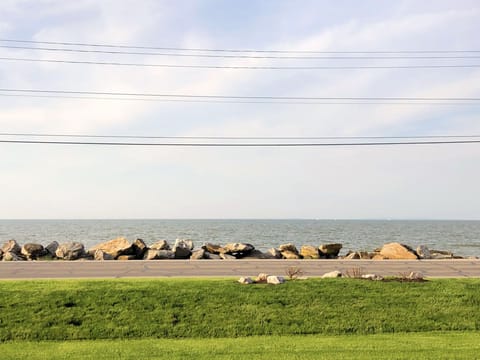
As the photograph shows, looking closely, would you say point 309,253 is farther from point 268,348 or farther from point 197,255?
point 268,348

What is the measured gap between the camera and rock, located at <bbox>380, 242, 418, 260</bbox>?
84.5 feet

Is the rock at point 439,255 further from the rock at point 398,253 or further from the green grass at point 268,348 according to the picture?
the green grass at point 268,348

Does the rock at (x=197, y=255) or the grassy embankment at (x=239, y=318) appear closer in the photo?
the grassy embankment at (x=239, y=318)

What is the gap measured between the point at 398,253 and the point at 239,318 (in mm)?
18541

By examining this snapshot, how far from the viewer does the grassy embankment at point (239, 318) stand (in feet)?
27.0

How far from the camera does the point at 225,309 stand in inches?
411

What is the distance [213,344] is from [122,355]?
1603 mm

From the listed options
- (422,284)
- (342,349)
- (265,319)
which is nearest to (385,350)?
(342,349)

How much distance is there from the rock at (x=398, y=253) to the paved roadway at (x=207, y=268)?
3.61 m

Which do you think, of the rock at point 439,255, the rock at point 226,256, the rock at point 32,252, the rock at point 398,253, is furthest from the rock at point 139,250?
the rock at point 439,255

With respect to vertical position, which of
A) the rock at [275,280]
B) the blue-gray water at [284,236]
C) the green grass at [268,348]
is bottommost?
the blue-gray water at [284,236]

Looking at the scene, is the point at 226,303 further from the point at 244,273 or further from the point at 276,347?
the point at 244,273

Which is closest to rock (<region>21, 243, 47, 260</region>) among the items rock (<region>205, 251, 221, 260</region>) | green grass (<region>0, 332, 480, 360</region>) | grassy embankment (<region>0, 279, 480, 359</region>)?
rock (<region>205, 251, 221, 260</region>)

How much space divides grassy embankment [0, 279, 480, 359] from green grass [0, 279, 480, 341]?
0.07 feet
